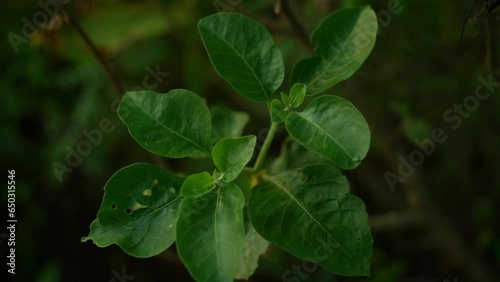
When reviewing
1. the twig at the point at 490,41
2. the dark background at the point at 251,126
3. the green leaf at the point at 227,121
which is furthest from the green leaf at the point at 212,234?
the dark background at the point at 251,126

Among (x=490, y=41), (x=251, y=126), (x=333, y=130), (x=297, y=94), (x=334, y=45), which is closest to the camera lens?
(x=333, y=130)

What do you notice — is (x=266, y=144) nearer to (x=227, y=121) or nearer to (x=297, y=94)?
(x=297, y=94)

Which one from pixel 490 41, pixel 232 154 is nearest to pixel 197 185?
pixel 232 154

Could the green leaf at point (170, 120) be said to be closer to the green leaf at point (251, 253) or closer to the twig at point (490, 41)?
the green leaf at point (251, 253)

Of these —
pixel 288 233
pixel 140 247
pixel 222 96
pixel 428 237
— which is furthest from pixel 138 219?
pixel 222 96

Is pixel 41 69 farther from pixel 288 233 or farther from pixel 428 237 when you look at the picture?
pixel 288 233

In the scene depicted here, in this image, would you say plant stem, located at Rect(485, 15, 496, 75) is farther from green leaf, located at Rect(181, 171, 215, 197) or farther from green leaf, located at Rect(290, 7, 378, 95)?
green leaf, located at Rect(181, 171, 215, 197)
